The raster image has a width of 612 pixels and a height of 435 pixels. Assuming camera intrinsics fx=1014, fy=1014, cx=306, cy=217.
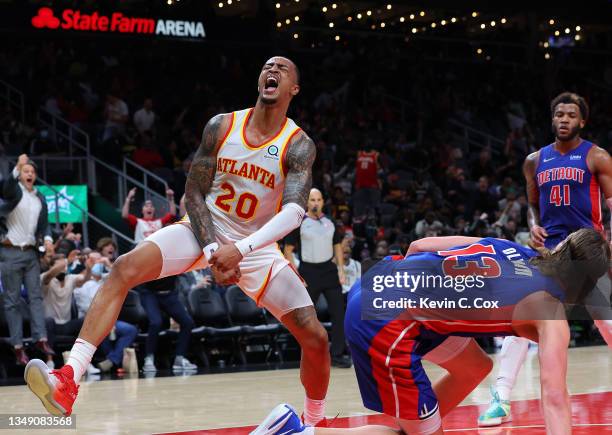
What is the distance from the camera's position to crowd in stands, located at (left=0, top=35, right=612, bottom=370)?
11844 millimetres

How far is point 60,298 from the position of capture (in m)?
10.3

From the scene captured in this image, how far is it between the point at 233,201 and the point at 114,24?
11.8m

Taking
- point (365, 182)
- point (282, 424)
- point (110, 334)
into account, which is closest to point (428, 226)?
point (365, 182)

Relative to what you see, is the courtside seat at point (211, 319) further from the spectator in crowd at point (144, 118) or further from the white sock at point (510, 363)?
the spectator in crowd at point (144, 118)

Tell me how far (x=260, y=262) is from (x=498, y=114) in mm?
18045

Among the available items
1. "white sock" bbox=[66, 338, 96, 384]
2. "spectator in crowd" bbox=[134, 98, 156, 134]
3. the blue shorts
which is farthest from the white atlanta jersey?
"spectator in crowd" bbox=[134, 98, 156, 134]

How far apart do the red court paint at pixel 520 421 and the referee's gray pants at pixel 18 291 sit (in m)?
3.65

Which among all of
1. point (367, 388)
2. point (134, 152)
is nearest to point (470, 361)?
point (367, 388)

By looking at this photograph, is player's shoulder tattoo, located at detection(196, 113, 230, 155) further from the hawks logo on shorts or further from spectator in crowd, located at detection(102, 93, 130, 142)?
spectator in crowd, located at detection(102, 93, 130, 142)

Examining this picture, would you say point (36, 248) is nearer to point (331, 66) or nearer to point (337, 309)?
point (337, 309)

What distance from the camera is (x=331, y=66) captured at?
2188cm

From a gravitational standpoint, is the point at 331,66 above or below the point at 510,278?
above

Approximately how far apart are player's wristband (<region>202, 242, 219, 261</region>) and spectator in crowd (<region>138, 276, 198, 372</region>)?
5003mm

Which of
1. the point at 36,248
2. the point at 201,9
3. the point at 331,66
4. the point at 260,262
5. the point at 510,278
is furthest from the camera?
the point at 331,66
